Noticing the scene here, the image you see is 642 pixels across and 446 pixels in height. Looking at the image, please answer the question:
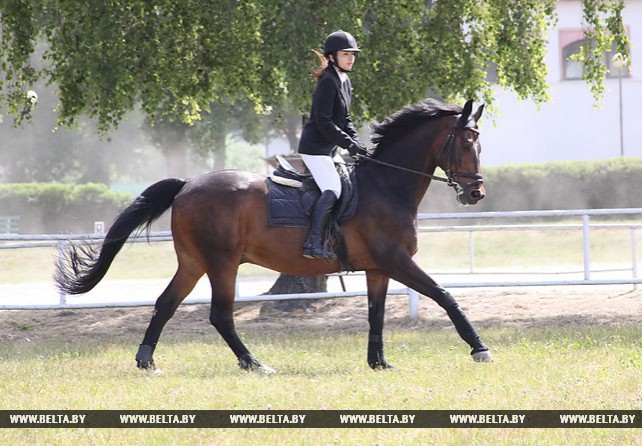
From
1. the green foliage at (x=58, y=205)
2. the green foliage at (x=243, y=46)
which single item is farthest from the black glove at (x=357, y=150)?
the green foliage at (x=58, y=205)

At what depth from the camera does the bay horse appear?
1020 cm

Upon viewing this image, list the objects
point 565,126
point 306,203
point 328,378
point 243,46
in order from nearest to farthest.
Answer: point 328,378 → point 306,203 → point 243,46 → point 565,126

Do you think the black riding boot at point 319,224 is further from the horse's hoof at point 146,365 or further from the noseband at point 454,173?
the horse's hoof at point 146,365

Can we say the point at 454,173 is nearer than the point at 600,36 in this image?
Yes

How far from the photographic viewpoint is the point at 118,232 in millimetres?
11008

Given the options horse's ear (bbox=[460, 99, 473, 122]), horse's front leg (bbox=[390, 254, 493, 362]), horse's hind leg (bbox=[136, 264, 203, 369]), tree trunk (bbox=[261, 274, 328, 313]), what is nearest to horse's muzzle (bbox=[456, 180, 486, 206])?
horse's ear (bbox=[460, 99, 473, 122])

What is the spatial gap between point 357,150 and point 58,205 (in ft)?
133

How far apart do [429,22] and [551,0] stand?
1.97 metres

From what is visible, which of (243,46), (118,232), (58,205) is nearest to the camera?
(118,232)

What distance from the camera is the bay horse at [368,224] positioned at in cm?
1020

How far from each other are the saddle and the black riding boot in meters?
0.10

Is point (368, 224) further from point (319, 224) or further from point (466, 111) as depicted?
point (466, 111)

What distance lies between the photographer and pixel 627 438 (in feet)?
21.5

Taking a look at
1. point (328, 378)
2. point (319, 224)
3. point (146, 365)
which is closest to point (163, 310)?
point (146, 365)
